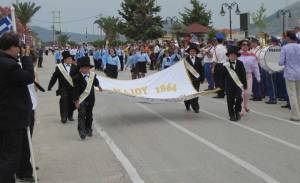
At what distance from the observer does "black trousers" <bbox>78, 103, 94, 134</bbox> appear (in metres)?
11.1

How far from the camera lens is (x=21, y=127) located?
655 cm

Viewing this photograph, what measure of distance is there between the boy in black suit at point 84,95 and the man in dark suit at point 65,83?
2086mm

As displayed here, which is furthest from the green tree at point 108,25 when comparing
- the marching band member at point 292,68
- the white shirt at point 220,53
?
the marching band member at point 292,68

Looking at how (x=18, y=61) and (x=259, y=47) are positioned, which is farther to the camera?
(x=259, y=47)

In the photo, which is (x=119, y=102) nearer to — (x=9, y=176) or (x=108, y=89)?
(x=108, y=89)

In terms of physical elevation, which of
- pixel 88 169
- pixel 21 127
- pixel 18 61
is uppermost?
pixel 18 61

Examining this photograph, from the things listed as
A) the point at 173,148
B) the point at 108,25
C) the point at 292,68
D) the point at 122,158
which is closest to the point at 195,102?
the point at 292,68

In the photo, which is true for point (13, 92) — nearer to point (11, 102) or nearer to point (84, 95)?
point (11, 102)

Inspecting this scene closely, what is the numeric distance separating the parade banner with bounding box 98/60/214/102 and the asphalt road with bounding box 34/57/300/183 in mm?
562

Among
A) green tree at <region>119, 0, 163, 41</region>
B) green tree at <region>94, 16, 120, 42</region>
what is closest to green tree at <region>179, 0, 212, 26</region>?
green tree at <region>119, 0, 163, 41</region>

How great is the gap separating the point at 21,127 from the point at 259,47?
39.2ft

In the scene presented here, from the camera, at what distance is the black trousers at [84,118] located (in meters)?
11.1

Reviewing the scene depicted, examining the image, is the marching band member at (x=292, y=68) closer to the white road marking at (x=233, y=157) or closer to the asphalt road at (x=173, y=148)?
the asphalt road at (x=173, y=148)

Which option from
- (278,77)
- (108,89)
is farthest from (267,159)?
(278,77)
